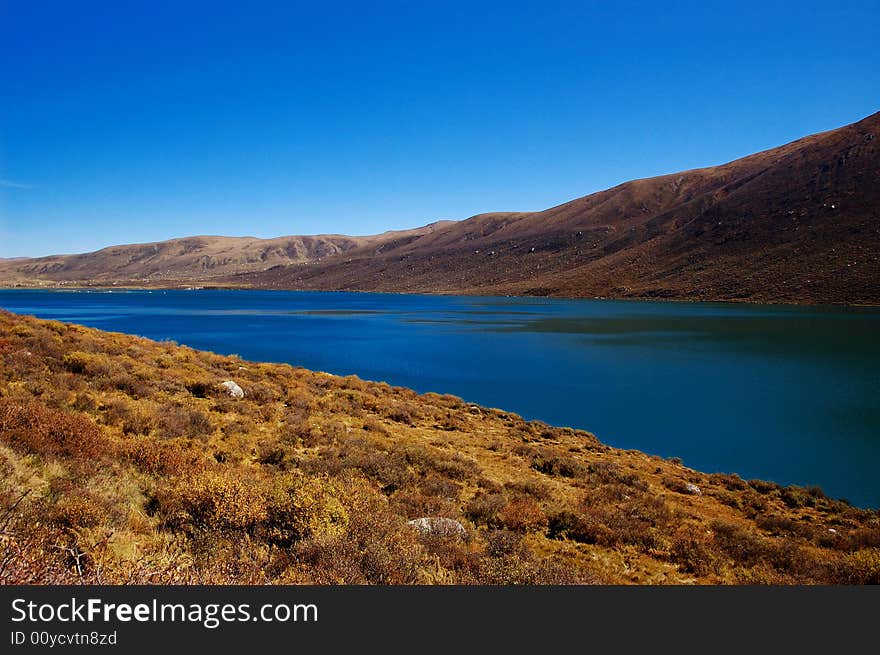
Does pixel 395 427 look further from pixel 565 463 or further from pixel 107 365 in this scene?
pixel 107 365

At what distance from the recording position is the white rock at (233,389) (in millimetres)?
14625

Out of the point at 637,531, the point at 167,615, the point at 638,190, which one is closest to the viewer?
the point at 167,615

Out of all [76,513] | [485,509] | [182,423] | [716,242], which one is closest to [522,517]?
[485,509]

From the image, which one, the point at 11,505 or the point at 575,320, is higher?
the point at 11,505

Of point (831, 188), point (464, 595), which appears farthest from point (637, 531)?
point (831, 188)

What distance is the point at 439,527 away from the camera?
707 cm

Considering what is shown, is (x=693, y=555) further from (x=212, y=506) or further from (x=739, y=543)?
(x=212, y=506)

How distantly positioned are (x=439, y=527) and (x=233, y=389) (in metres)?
9.97

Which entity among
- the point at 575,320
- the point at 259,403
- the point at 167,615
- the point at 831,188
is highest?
the point at 831,188

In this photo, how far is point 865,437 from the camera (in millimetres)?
18297

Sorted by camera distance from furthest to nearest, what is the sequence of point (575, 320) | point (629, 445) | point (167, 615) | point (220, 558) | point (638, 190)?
point (638, 190)
point (575, 320)
point (629, 445)
point (220, 558)
point (167, 615)

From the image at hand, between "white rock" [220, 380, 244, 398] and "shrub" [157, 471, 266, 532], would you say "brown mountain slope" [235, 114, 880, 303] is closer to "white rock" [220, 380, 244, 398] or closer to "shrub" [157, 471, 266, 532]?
"white rock" [220, 380, 244, 398]

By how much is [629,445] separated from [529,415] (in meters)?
5.04

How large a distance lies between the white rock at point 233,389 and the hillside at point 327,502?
0.37 feet
